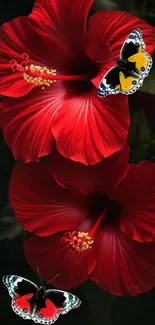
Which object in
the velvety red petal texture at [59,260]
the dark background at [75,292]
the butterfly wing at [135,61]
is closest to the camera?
the butterfly wing at [135,61]

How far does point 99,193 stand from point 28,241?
9cm

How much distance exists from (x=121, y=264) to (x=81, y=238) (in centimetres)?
5

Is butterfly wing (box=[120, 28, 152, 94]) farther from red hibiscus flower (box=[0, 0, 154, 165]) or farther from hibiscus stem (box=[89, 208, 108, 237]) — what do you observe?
hibiscus stem (box=[89, 208, 108, 237])

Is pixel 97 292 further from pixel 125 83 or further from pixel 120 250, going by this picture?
pixel 125 83

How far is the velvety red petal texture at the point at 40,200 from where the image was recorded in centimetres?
64

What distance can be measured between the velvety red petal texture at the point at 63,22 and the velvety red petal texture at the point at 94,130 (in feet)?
0.21

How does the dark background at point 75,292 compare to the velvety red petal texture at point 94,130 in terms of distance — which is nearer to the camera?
the velvety red petal texture at point 94,130

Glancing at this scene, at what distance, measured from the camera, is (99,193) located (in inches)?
26.0

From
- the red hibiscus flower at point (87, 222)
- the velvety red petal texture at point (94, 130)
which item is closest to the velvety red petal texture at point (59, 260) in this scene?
the red hibiscus flower at point (87, 222)

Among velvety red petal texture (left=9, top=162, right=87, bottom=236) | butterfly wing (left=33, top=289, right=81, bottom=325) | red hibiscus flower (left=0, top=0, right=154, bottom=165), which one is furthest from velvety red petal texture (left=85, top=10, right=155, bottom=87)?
butterfly wing (left=33, top=289, right=81, bottom=325)

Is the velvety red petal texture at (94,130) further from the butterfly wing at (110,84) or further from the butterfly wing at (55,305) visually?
the butterfly wing at (55,305)

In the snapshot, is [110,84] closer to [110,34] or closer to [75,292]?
[110,34]

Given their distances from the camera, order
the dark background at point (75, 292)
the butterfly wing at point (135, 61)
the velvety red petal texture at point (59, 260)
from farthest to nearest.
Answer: the dark background at point (75, 292) < the velvety red petal texture at point (59, 260) < the butterfly wing at point (135, 61)

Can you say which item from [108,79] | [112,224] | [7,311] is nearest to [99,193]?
[112,224]
